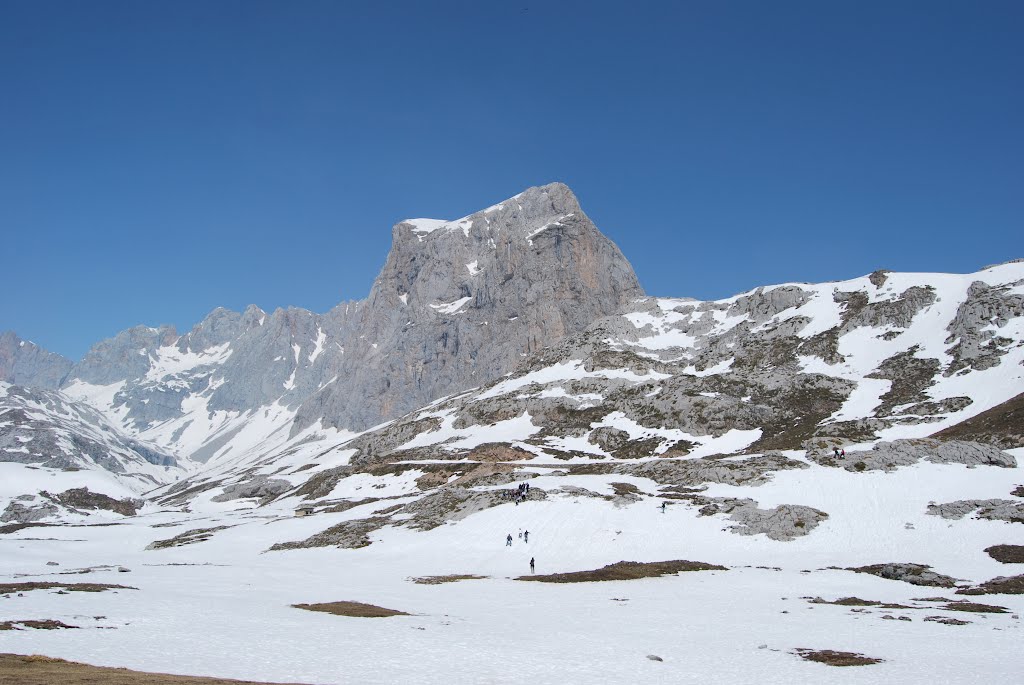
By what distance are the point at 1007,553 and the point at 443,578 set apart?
42.7 metres

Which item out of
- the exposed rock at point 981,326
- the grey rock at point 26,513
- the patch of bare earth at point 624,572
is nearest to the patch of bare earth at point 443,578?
the patch of bare earth at point 624,572

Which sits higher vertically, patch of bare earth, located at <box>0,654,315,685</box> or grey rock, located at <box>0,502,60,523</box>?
grey rock, located at <box>0,502,60,523</box>

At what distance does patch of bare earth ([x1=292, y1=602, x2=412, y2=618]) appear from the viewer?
3878 centimetres

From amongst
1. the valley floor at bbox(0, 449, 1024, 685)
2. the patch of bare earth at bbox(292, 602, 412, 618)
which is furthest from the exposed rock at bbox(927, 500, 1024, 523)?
the patch of bare earth at bbox(292, 602, 412, 618)

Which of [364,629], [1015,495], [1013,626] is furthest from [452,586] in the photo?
[1015,495]

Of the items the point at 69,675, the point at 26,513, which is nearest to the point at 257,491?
the point at 26,513

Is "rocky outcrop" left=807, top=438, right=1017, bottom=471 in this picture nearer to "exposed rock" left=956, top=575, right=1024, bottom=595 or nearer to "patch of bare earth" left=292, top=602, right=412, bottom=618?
"exposed rock" left=956, top=575, right=1024, bottom=595

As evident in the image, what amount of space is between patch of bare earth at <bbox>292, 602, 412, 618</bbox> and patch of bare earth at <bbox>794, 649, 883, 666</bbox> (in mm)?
21061

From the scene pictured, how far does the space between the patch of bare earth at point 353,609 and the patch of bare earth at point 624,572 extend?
16.4 metres

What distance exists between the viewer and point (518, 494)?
80.5m

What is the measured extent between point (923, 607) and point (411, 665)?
31144 millimetres

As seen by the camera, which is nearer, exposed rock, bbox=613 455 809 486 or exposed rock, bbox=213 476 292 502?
exposed rock, bbox=613 455 809 486

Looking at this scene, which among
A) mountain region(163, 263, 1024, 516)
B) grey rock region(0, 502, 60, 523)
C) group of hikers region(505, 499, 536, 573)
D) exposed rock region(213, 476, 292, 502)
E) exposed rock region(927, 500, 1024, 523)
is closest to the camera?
group of hikers region(505, 499, 536, 573)

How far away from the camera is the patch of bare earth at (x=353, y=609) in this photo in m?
38.8
